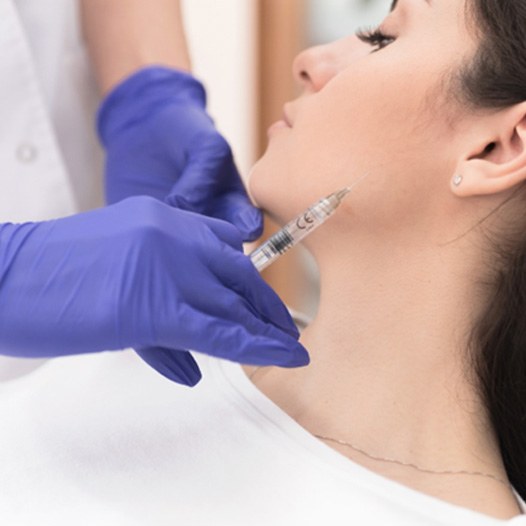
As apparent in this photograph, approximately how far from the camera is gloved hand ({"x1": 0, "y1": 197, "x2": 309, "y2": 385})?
2.87ft

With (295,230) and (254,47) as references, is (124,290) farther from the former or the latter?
(254,47)

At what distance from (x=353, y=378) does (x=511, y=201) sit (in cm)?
30

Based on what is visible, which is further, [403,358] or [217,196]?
[217,196]

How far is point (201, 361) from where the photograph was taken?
4.04 feet

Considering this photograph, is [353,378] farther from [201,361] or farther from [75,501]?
[75,501]

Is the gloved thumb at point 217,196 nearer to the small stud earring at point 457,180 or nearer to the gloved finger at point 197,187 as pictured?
the gloved finger at point 197,187

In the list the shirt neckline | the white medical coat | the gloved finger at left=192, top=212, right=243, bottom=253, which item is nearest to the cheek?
the gloved finger at left=192, top=212, right=243, bottom=253

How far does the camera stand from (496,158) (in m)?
1.03

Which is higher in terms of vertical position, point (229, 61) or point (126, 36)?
point (126, 36)

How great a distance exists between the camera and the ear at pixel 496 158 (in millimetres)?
989

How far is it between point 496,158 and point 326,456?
41 centimetres

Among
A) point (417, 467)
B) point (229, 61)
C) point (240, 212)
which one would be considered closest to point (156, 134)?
point (240, 212)

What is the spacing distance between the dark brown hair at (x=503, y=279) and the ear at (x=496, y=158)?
0.02 metres

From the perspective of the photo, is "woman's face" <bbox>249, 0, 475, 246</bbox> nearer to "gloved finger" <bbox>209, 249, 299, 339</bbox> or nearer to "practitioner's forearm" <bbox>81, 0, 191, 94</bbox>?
"gloved finger" <bbox>209, 249, 299, 339</bbox>
